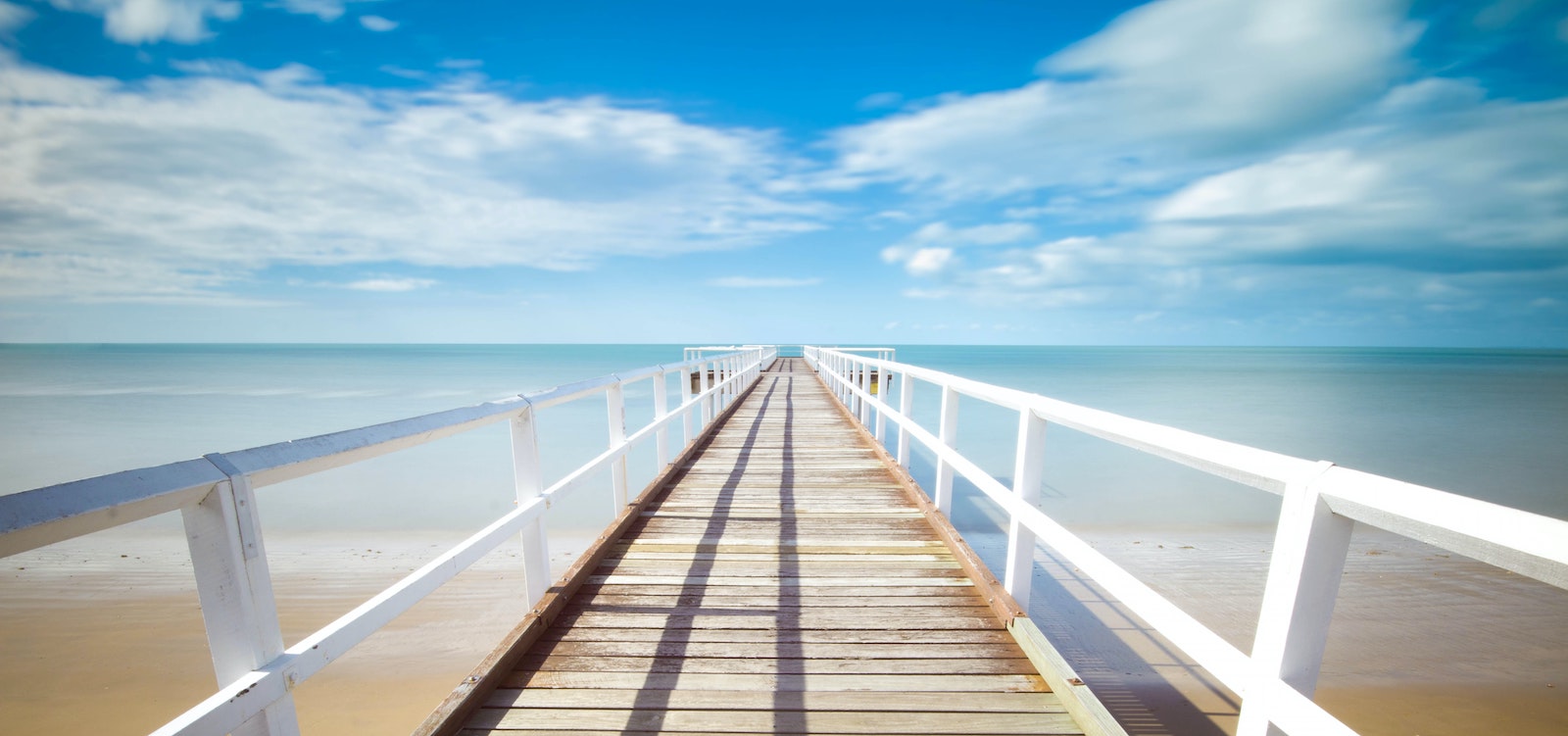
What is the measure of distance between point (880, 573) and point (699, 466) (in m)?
2.75

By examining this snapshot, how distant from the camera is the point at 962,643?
2.48 meters

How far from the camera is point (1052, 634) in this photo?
593 centimetres

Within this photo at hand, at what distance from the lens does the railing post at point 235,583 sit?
1.23 metres

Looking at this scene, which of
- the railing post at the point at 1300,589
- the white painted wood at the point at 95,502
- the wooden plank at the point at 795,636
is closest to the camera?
the white painted wood at the point at 95,502

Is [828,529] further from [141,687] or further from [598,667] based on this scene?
[141,687]

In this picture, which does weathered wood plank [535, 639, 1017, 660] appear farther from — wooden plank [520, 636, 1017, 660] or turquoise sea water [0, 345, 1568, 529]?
turquoise sea water [0, 345, 1568, 529]

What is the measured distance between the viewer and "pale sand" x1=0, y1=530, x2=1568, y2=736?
4766 millimetres

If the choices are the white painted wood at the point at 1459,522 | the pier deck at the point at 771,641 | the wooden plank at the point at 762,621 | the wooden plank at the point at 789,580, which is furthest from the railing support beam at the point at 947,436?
the white painted wood at the point at 1459,522

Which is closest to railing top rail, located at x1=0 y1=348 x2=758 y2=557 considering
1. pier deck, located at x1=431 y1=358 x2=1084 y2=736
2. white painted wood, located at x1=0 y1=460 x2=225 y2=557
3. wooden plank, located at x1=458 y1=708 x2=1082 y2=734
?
white painted wood, located at x1=0 y1=460 x2=225 y2=557

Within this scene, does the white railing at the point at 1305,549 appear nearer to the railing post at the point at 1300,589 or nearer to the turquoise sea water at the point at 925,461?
the railing post at the point at 1300,589

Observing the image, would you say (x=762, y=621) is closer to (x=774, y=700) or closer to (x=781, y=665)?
(x=781, y=665)

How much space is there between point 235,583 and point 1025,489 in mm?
2630

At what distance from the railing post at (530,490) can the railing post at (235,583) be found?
1.19m

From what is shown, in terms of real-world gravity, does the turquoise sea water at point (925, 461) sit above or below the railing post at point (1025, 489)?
below
